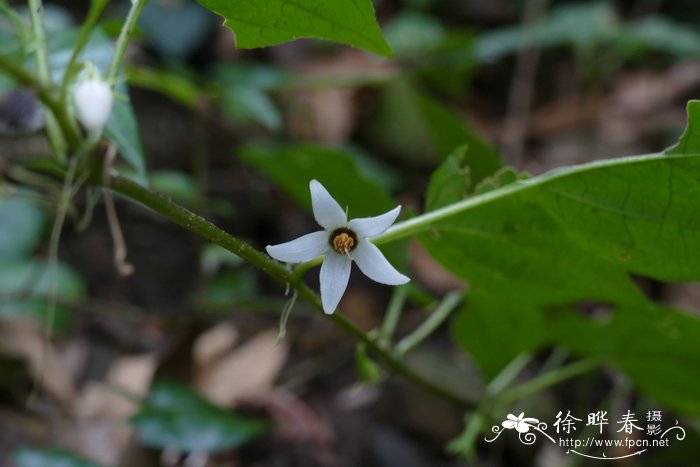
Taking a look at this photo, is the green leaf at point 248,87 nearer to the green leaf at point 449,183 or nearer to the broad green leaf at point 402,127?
the broad green leaf at point 402,127

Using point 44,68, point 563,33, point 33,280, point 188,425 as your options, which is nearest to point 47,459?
point 188,425

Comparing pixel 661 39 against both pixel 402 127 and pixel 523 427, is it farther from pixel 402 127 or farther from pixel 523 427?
pixel 523 427

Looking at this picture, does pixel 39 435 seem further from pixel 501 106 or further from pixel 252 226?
pixel 501 106

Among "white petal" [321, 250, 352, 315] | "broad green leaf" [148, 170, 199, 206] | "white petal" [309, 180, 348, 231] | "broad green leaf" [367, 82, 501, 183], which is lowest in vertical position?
"white petal" [321, 250, 352, 315]

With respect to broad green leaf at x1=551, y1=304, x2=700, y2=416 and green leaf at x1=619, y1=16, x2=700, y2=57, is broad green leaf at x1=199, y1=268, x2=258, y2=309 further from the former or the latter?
green leaf at x1=619, y1=16, x2=700, y2=57

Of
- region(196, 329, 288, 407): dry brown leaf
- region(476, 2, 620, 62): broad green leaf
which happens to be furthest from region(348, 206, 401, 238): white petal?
region(476, 2, 620, 62): broad green leaf

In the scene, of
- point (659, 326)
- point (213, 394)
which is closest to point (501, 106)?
point (213, 394)
